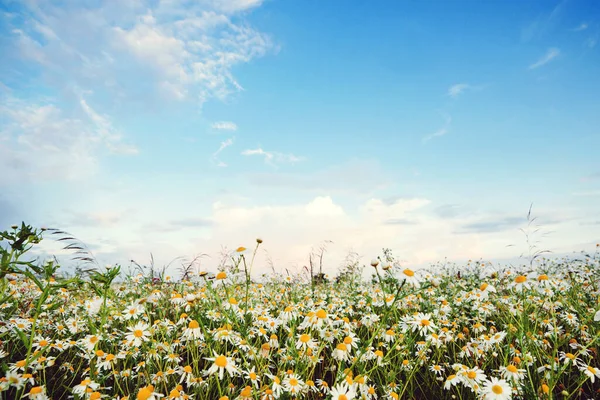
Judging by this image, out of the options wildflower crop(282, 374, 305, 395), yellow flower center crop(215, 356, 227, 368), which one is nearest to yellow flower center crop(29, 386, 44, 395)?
yellow flower center crop(215, 356, 227, 368)

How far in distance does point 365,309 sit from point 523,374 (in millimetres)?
2424

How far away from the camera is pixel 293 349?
116 inches

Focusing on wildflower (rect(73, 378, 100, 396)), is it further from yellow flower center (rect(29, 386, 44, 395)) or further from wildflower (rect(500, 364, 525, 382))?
wildflower (rect(500, 364, 525, 382))

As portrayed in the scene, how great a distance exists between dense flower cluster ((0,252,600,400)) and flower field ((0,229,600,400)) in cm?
2

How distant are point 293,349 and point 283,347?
121 cm

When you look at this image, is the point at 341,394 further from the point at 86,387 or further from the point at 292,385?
the point at 86,387

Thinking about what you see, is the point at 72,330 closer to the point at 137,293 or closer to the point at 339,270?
the point at 137,293

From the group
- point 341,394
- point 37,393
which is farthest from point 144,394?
point 341,394

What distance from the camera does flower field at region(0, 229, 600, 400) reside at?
8.75 feet

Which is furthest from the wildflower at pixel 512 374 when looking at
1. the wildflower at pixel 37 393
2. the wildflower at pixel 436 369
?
the wildflower at pixel 37 393

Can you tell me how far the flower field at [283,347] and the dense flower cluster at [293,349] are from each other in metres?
0.02

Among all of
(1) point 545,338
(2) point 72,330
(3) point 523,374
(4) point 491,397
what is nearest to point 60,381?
(2) point 72,330

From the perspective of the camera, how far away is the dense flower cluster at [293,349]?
2.73 meters

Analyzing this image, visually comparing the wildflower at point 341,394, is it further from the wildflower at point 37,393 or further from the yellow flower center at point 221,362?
the wildflower at point 37,393
